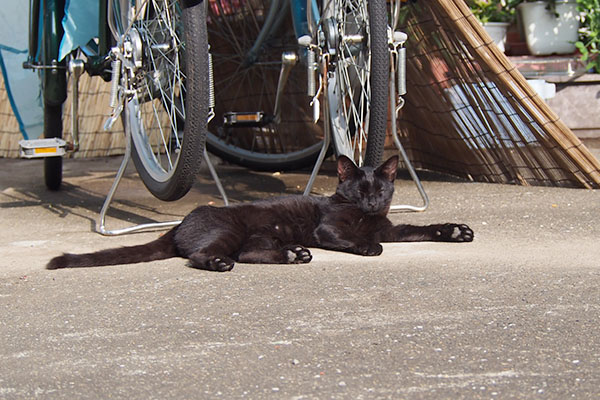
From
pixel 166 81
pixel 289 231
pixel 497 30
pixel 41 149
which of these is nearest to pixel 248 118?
pixel 166 81

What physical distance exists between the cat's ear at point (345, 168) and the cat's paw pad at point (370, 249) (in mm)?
413

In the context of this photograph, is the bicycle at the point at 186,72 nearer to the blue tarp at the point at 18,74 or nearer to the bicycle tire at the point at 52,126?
the bicycle tire at the point at 52,126

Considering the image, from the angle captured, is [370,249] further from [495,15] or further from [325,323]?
[495,15]

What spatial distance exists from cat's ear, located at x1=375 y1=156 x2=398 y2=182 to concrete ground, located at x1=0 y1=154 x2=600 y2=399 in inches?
12.3

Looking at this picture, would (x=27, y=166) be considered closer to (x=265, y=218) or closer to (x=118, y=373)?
(x=265, y=218)

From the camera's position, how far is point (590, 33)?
246 inches

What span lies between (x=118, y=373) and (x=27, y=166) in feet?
15.8

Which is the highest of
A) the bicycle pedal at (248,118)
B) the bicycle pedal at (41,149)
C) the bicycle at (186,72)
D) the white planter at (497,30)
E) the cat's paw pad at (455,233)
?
the white planter at (497,30)

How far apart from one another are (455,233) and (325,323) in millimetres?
1173

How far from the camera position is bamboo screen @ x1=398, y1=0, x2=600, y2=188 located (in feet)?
13.4

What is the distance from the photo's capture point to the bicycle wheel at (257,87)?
5.20 m

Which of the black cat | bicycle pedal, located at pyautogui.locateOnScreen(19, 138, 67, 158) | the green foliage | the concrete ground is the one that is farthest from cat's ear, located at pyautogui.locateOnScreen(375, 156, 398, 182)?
the green foliage

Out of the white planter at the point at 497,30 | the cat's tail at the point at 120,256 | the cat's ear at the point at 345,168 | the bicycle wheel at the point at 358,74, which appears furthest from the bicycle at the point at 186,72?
the white planter at the point at 497,30

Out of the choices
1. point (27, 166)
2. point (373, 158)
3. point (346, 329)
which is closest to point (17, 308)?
point (346, 329)
